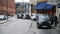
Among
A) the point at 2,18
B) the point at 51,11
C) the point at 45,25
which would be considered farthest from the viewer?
the point at 2,18

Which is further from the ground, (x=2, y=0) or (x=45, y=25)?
(x=2, y=0)

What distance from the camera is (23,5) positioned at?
160125mm

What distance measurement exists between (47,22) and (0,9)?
7518 cm

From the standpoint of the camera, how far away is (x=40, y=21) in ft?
89.2

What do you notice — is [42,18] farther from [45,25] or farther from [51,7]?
[51,7]

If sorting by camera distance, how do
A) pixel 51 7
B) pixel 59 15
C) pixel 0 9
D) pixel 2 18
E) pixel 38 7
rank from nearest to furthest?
pixel 59 15 → pixel 51 7 → pixel 38 7 → pixel 2 18 → pixel 0 9

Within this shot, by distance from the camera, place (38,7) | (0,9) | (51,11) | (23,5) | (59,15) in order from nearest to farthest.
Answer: (59,15), (51,11), (38,7), (0,9), (23,5)

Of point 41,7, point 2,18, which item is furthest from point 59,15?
point 2,18

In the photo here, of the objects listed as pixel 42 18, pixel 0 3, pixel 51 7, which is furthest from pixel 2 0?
pixel 42 18

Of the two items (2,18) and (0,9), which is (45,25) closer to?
(2,18)

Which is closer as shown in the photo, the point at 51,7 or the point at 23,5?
the point at 51,7

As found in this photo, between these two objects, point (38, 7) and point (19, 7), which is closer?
point (38, 7)

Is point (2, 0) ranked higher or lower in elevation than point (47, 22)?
higher

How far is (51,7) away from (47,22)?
19844 mm
